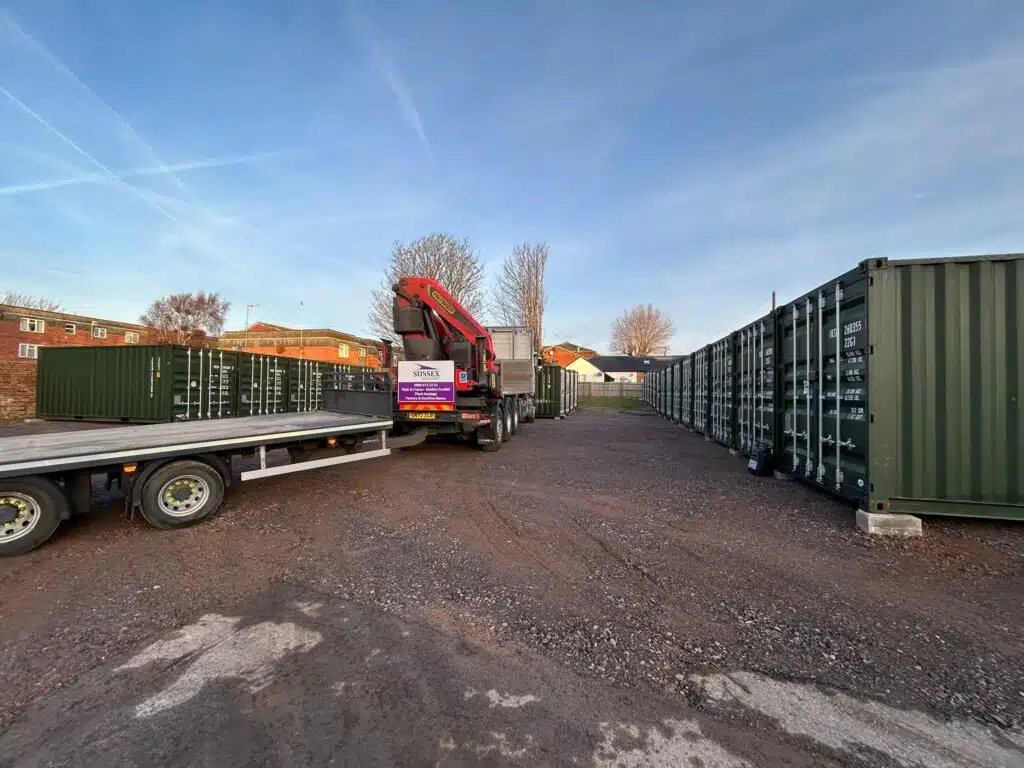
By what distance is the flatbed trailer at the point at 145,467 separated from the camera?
167 inches

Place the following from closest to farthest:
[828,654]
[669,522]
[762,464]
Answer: [828,654]
[669,522]
[762,464]

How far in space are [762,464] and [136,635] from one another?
8.20 m

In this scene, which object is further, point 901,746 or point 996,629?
point 996,629

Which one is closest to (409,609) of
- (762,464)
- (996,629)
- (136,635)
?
(136,635)

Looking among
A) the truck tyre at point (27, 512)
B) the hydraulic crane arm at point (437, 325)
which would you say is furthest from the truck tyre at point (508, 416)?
the truck tyre at point (27, 512)

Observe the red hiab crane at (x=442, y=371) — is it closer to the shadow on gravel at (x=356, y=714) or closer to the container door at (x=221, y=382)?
the shadow on gravel at (x=356, y=714)

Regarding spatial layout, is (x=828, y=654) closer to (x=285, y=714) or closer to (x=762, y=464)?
(x=285, y=714)

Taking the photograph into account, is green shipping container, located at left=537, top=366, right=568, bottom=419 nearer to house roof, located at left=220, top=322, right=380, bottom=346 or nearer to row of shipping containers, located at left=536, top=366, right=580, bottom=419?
row of shipping containers, located at left=536, top=366, right=580, bottom=419

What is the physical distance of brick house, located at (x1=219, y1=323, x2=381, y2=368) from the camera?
51.0m

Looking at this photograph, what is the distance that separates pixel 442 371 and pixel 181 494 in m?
4.73

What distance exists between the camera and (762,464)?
7.84 metres

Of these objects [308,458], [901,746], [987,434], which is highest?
[987,434]

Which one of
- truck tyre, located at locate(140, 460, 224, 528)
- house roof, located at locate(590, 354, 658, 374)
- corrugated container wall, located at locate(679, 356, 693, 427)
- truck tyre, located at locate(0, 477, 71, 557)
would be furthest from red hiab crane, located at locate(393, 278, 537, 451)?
house roof, located at locate(590, 354, 658, 374)

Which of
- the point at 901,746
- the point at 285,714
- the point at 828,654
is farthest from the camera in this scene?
the point at 828,654
